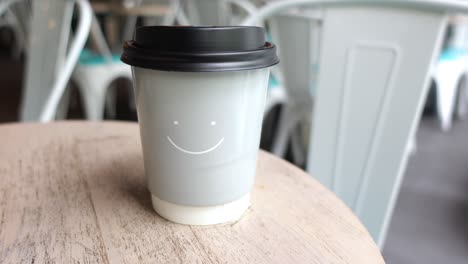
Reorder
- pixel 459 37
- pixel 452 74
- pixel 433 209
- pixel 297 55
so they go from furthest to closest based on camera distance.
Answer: pixel 459 37, pixel 452 74, pixel 433 209, pixel 297 55

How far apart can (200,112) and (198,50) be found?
0.05 m

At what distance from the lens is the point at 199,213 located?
13.5 inches

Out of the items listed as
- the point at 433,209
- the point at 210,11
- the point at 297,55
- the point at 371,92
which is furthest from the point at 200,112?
the point at 210,11

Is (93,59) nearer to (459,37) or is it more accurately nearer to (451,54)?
(451,54)

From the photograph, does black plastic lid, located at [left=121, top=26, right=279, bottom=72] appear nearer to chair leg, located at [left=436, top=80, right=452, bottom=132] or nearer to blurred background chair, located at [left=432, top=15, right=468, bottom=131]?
blurred background chair, located at [left=432, top=15, right=468, bottom=131]

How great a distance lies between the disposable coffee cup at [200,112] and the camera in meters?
A: 0.27

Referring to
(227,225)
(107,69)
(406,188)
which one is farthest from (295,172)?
(107,69)

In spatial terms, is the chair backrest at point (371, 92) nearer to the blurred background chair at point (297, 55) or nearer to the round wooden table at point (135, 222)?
the round wooden table at point (135, 222)

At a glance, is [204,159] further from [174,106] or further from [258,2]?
[258,2]

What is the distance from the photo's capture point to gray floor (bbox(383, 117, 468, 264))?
1.22 metres

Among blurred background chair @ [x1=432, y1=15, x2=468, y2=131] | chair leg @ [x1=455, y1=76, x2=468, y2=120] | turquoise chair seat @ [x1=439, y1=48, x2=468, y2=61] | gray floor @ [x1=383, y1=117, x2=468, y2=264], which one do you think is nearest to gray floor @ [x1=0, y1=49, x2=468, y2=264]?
gray floor @ [x1=383, y1=117, x2=468, y2=264]

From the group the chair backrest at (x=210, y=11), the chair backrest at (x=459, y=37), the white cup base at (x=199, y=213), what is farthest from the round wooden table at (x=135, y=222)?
the chair backrest at (x=459, y=37)

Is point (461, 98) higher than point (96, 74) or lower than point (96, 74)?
lower

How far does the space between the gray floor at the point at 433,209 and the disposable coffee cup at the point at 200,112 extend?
2.92 ft
